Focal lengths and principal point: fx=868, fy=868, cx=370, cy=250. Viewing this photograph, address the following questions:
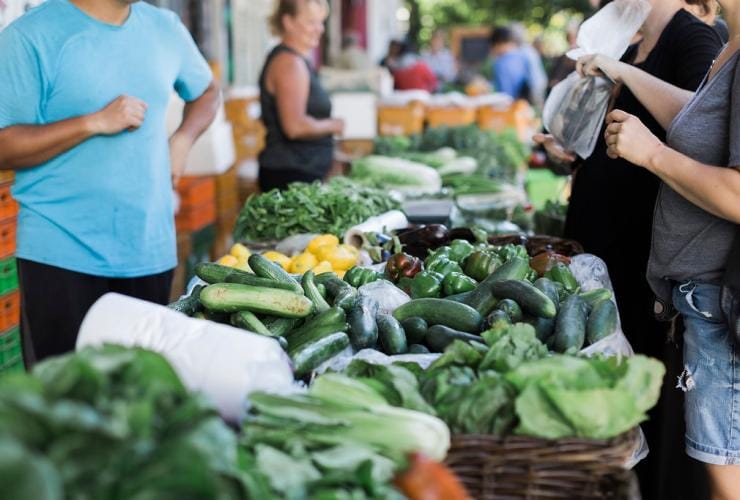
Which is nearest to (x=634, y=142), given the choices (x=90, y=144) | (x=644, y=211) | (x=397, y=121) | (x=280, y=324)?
(x=644, y=211)

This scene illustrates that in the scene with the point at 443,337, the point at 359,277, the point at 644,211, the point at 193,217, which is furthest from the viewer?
the point at 193,217

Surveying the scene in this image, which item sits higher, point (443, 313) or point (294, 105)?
point (294, 105)

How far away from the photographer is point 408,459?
5.32ft

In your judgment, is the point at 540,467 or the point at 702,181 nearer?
the point at 540,467

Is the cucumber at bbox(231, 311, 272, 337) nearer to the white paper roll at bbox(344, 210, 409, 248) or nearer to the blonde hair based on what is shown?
the white paper roll at bbox(344, 210, 409, 248)

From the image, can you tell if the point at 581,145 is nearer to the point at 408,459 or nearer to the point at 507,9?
the point at 408,459

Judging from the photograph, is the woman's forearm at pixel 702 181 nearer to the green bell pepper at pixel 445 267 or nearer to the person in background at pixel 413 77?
the green bell pepper at pixel 445 267

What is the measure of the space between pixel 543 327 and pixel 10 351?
8.26 ft

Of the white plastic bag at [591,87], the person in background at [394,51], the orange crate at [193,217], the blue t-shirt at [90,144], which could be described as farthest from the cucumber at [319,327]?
the person in background at [394,51]

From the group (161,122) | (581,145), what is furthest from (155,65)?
(581,145)

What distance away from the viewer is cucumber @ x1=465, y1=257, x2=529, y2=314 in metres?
2.75

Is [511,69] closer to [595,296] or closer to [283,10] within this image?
[283,10]

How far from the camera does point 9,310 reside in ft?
A: 12.7

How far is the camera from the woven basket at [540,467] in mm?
1786
